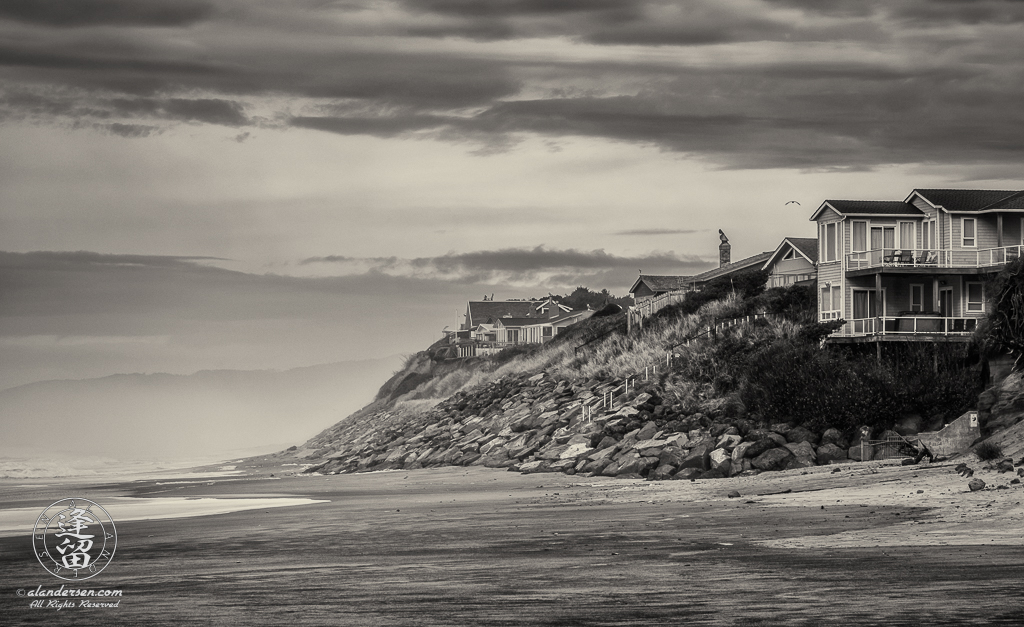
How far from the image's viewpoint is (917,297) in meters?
42.1

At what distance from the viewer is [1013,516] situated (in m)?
16.5

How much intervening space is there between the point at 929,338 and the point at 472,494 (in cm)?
1840

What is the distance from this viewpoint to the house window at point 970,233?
42.3m

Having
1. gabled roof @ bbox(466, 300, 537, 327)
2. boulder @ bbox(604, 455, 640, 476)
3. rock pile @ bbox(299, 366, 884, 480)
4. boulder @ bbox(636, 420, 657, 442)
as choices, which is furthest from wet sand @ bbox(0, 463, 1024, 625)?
gabled roof @ bbox(466, 300, 537, 327)

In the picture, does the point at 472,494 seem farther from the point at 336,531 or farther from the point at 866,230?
the point at 866,230

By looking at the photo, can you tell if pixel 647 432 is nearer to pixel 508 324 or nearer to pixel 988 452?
pixel 988 452

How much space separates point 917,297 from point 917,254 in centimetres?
169

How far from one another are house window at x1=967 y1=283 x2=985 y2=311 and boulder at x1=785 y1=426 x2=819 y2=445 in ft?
49.5

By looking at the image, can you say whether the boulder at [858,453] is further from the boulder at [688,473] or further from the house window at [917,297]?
the house window at [917,297]

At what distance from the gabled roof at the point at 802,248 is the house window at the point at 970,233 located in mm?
16944

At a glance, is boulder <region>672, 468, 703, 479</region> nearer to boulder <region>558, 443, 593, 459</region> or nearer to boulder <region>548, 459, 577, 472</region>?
boulder <region>548, 459, 577, 472</region>

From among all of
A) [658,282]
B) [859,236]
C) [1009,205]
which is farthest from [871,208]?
[658,282]

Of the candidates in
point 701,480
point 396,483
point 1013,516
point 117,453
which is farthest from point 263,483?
point 117,453

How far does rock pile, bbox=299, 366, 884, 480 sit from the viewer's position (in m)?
28.0
